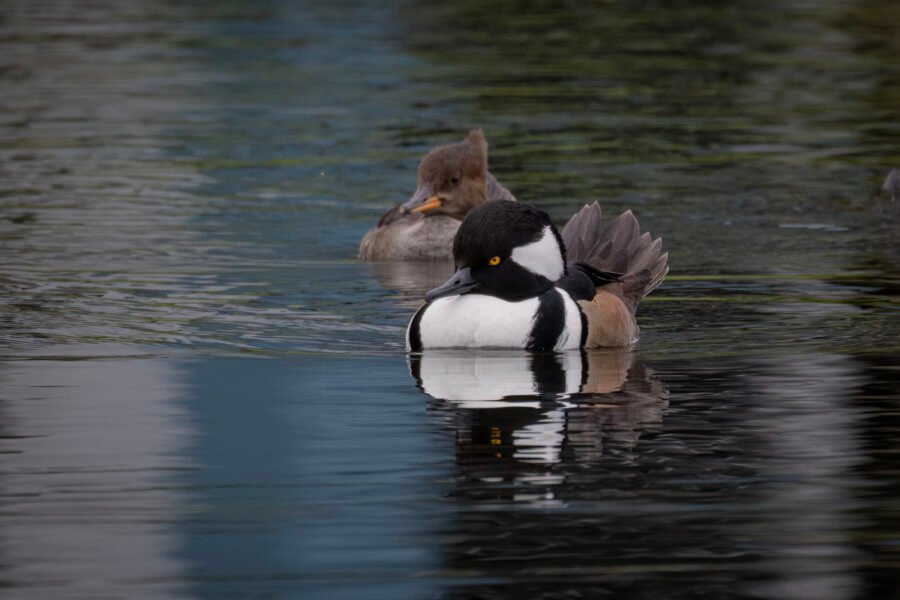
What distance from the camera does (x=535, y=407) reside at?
1019 centimetres

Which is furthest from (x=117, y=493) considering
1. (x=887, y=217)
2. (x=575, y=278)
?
(x=887, y=217)

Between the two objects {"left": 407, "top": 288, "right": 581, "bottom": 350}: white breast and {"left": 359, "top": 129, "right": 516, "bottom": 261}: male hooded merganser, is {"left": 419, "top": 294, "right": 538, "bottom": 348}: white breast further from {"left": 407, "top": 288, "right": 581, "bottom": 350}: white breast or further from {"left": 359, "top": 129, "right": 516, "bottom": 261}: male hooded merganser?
{"left": 359, "top": 129, "right": 516, "bottom": 261}: male hooded merganser

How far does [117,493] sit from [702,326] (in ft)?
17.4

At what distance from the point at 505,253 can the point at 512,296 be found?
0.27 meters

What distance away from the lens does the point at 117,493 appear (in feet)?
28.0

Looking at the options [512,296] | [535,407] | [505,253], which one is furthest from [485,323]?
[535,407]

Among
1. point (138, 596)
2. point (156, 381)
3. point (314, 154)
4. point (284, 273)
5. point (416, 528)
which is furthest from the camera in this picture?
point (314, 154)

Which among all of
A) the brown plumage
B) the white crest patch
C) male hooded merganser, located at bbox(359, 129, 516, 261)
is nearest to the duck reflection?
the white crest patch

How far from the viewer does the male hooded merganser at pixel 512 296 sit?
11.6 metres

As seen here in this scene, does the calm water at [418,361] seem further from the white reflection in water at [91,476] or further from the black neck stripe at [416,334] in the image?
the black neck stripe at [416,334]

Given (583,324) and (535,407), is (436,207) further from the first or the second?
(535,407)

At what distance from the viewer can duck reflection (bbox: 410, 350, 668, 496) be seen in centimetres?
890

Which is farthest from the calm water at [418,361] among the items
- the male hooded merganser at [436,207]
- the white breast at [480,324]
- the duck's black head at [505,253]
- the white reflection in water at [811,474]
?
the duck's black head at [505,253]

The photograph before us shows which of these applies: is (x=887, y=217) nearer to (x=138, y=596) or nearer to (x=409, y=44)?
(x=138, y=596)
